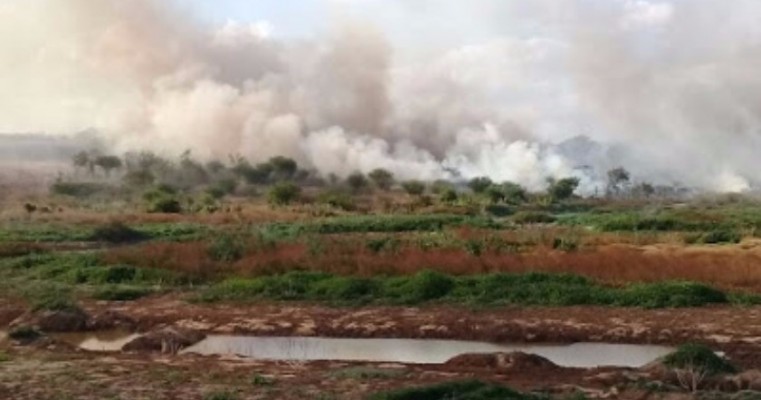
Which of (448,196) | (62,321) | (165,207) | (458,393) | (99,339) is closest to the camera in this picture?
(458,393)

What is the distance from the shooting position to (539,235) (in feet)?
129

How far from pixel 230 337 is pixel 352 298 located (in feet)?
14.3

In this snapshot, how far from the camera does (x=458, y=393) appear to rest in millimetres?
12930

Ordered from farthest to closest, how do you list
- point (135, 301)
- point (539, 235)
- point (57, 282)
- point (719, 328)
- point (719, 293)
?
1. point (539, 235)
2. point (57, 282)
3. point (135, 301)
4. point (719, 293)
5. point (719, 328)

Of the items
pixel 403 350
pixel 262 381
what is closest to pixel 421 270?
pixel 403 350

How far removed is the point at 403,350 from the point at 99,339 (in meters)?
7.28

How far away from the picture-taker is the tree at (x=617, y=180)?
417 feet

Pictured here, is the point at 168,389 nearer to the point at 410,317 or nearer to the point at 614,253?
the point at 410,317

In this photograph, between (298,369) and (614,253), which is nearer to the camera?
(298,369)

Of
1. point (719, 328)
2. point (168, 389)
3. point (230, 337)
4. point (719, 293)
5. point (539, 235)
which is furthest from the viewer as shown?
point (539, 235)

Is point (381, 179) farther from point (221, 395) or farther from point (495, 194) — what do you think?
point (221, 395)

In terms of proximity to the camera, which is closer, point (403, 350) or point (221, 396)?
point (221, 396)

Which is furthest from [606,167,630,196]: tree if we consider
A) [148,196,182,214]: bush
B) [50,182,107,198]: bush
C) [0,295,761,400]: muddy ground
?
[0,295,761,400]: muddy ground

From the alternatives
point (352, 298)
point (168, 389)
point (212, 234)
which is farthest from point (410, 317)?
point (212, 234)
